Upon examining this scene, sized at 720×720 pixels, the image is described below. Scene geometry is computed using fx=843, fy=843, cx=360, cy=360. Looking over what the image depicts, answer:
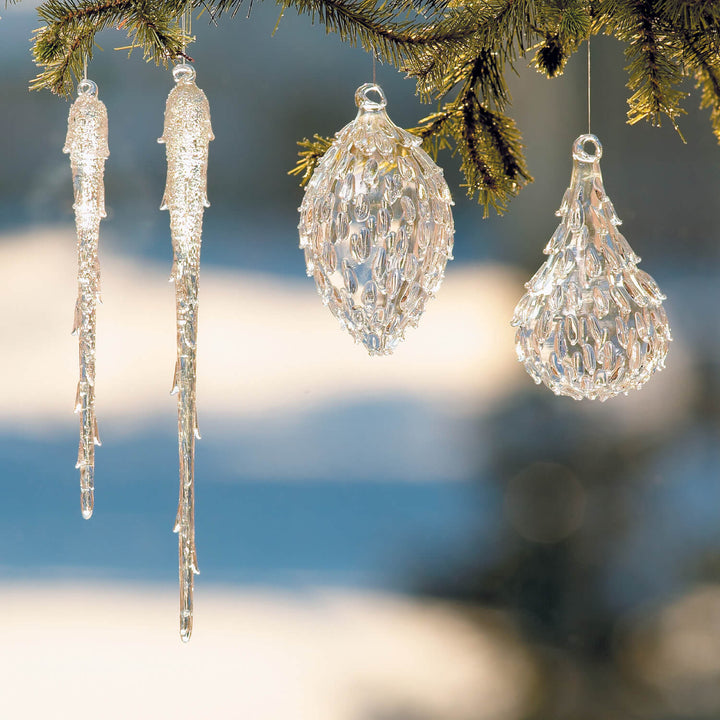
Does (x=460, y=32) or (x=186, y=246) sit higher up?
(x=460, y=32)

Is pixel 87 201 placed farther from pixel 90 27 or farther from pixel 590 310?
pixel 590 310

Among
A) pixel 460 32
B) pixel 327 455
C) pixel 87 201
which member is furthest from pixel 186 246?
pixel 327 455

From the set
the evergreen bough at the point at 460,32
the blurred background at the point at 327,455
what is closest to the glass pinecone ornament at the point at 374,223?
the evergreen bough at the point at 460,32

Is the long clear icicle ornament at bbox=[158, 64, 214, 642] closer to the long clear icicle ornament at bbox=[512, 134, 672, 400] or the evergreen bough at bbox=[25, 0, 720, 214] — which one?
the evergreen bough at bbox=[25, 0, 720, 214]

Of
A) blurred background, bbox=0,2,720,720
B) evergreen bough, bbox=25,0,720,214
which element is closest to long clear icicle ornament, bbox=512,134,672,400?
evergreen bough, bbox=25,0,720,214

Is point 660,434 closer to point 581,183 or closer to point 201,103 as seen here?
point 581,183

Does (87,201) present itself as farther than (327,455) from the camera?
No
